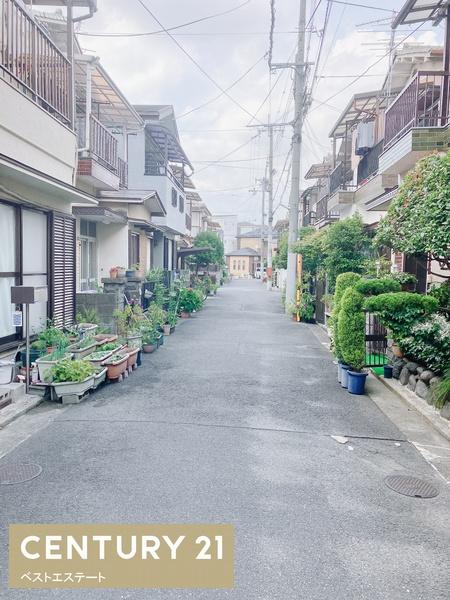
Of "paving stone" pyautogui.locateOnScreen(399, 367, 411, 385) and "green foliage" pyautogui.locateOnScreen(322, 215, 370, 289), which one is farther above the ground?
"green foliage" pyautogui.locateOnScreen(322, 215, 370, 289)

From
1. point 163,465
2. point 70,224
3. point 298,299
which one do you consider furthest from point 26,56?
point 298,299

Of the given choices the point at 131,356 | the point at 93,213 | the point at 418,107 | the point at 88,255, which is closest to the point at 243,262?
the point at 88,255

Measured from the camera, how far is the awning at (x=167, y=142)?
18.1 metres

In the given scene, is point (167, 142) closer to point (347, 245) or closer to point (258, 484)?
point (347, 245)

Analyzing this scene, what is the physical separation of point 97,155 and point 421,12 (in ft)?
25.4

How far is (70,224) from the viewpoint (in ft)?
30.7

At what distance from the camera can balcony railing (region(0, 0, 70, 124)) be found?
261 inches

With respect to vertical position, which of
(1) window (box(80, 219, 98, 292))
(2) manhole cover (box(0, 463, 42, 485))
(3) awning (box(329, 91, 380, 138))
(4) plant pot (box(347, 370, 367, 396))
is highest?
(3) awning (box(329, 91, 380, 138))

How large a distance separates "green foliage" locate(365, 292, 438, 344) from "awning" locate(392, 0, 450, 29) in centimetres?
523

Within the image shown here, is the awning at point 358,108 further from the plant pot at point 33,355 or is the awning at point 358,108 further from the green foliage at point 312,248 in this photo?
the plant pot at point 33,355

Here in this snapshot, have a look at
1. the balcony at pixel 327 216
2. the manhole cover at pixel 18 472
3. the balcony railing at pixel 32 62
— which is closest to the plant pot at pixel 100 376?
the manhole cover at pixel 18 472

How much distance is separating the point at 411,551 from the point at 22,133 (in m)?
7.40

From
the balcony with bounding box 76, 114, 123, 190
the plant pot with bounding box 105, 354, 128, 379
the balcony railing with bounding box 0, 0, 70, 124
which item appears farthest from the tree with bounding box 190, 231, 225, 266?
the plant pot with bounding box 105, 354, 128, 379

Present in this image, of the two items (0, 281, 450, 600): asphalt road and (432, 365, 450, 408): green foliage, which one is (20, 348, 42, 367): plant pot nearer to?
(0, 281, 450, 600): asphalt road
